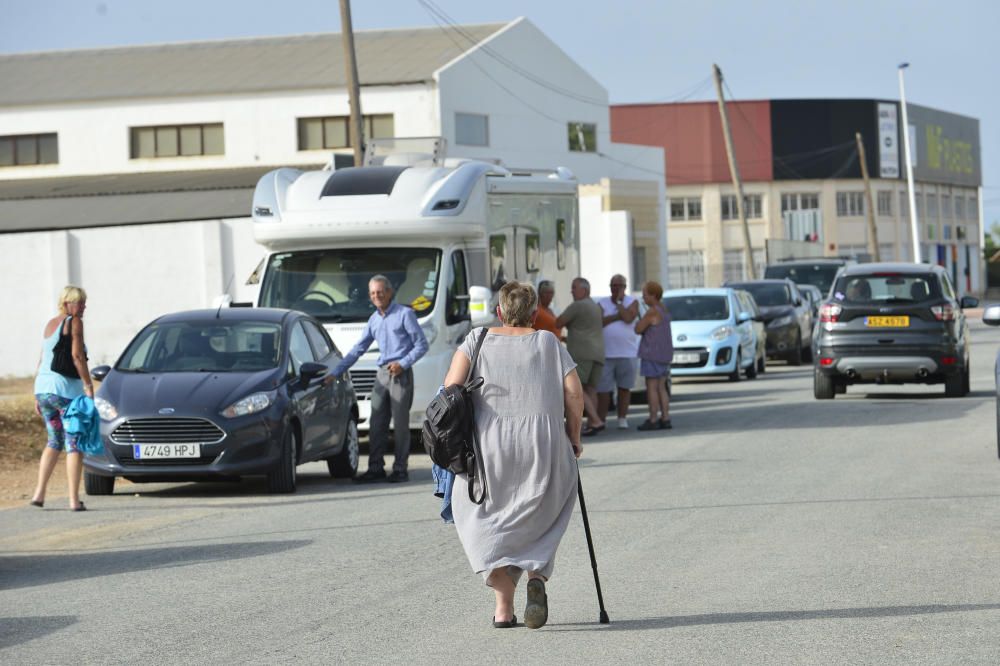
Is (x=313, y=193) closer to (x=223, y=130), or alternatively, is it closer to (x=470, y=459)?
(x=470, y=459)

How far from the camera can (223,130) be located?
52188 millimetres

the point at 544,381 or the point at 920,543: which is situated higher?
the point at 544,381

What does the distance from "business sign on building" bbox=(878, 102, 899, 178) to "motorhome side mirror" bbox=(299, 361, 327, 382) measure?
84.4 meters

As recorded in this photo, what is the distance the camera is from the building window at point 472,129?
5303 centimetres

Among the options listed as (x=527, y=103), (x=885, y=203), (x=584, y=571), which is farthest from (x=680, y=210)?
(x=584, y=571)

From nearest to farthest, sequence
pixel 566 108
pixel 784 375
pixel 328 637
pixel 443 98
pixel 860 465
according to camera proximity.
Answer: pixel 328 637 → pixel 860 465 → pixel 784 375 → pixel 443 98 → pixel 566 108

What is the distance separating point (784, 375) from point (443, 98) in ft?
76.5

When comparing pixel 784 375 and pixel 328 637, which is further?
pixel 784 375

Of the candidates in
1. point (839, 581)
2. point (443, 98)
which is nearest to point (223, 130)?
point (443, 98)

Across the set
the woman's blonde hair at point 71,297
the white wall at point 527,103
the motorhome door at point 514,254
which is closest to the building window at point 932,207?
the white wall at point 527,103

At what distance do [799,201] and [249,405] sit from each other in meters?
83.9

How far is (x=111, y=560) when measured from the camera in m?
10.6

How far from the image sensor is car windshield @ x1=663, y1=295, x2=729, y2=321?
28828 millimetres

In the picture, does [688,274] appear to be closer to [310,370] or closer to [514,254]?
[514,254]
